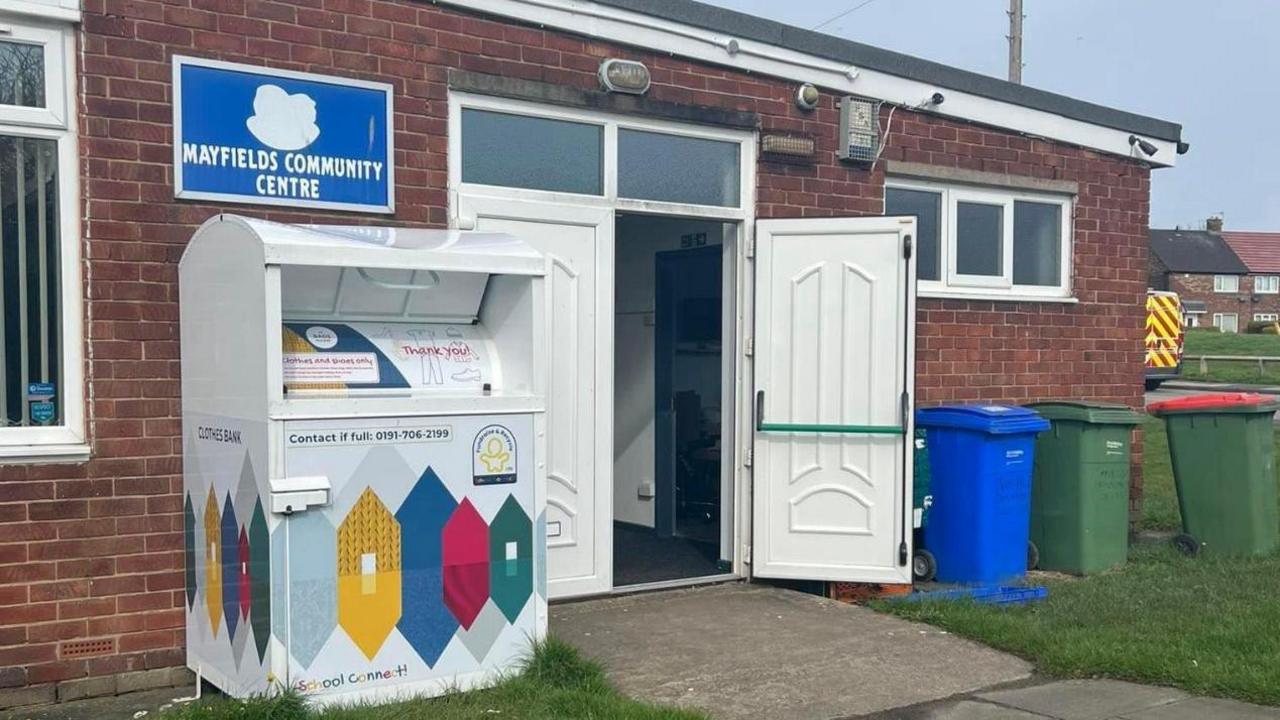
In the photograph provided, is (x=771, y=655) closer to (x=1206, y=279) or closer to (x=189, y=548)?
(x=189, y=548)

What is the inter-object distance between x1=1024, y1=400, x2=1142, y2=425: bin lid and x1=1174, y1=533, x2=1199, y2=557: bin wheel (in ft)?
3.15

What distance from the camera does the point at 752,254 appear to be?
762 cm

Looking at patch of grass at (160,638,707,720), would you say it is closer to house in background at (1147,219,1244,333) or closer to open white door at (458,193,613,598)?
open white door at (458,193,613,598)

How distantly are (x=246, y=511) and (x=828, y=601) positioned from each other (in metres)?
3.69

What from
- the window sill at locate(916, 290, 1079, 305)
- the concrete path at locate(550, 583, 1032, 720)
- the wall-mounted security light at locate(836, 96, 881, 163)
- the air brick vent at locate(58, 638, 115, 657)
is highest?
the wall-mounted security light at locate(836, 96, 881, 163)

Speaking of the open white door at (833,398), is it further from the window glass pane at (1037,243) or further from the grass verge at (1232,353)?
the grass verge at (1232,353)

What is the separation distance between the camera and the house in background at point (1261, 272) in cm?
6481

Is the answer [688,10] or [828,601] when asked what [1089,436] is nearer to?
[828,601]

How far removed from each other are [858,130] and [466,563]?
171 inches

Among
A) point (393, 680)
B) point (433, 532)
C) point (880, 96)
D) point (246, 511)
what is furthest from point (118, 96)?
point (880, 96)

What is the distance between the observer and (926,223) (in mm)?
8859

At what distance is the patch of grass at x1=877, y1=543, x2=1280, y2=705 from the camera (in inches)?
226

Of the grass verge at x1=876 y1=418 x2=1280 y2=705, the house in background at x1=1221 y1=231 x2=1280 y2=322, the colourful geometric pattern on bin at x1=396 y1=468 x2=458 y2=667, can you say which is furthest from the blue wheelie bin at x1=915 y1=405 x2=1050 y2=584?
the house in background at x1=1221 y1=231 x2=1280 y2=322

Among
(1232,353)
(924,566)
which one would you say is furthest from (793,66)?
(1232,353)
